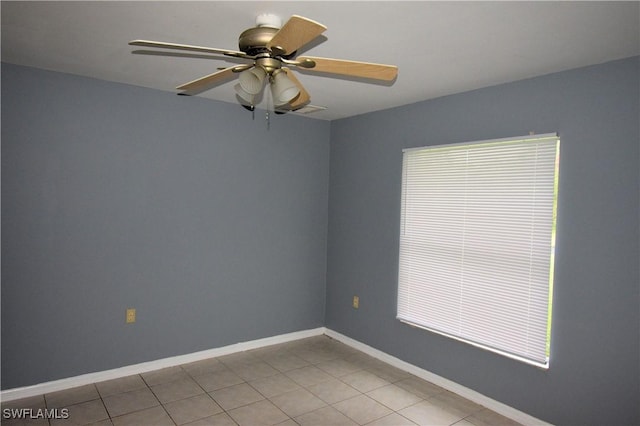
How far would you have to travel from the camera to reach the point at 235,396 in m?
3.10

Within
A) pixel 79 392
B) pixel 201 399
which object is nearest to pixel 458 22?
pixel 201 399

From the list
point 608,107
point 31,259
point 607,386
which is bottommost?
point 607,386

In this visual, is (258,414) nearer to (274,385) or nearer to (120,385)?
(274,385)

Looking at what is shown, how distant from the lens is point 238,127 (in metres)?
3.91

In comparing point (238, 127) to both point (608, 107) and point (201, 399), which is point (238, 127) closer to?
point (201, 399)

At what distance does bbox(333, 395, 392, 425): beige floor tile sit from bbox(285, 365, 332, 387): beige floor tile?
40 cm

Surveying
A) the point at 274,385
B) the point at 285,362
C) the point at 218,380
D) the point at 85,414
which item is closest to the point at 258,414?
the point at 274,385

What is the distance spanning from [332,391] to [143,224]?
208 cm

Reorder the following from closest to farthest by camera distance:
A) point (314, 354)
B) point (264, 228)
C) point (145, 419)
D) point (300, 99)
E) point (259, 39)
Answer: point (259, 39) → point (300, 99) → point (145, 419) → point (314, 354) → point (264, 228)

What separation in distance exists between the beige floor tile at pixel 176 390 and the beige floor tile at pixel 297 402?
637 millimetres

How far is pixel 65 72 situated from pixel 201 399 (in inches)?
104

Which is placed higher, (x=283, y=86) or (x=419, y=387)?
(x=283, y=86)

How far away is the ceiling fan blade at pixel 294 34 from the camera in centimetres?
138

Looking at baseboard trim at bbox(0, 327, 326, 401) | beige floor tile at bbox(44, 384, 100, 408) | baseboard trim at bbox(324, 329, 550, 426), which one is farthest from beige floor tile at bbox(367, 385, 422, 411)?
beige floor tile at bbox(44, 384, 100, 408)
